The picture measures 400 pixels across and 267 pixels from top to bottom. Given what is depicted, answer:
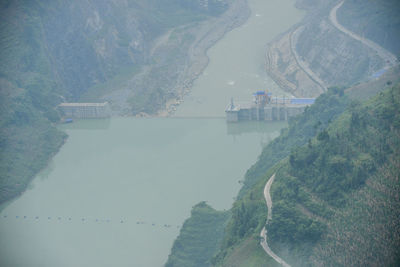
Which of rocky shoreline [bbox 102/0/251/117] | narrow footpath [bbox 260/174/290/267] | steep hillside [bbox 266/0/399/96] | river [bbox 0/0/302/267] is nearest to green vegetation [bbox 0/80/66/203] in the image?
river [bbox 0/0/302/267]

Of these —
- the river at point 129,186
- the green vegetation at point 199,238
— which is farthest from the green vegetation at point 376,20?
the green vegetation at point 199,238

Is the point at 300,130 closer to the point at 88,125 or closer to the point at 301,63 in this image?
the point at 88,125

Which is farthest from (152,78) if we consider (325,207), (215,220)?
(325,207)

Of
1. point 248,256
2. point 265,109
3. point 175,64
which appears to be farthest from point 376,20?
point 248,256

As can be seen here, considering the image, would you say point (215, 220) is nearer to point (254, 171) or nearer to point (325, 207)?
A: point (254, 171)

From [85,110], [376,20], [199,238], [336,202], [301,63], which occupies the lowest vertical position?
[199,238]

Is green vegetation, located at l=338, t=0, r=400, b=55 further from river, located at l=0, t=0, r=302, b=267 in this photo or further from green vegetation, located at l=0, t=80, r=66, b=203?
green vegetation, located at l=0, t=80, r=66, b=203
